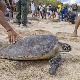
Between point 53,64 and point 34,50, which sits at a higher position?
point 34,50

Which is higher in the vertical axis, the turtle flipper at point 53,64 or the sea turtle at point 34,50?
the sea turtle at point 34,50

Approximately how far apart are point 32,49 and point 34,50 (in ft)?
0.10

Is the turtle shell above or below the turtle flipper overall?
above

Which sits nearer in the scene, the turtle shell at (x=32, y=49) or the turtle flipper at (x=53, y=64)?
the turtle flipper at (x=53, y=64)

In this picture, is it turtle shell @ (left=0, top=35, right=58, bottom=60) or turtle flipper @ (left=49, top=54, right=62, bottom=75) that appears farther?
turtle shell @ (left=0, top=35, right=58, bottom=60)

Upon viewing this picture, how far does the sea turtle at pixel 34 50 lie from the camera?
4.13 feet

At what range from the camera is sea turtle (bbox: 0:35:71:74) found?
4.13ft

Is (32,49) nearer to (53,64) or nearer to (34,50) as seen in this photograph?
(34,50)

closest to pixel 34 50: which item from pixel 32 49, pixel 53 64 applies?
pixel 32 49

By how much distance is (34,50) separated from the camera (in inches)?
50.3

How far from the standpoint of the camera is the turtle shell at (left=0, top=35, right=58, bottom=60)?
1.26m

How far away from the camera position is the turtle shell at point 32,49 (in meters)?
1.26

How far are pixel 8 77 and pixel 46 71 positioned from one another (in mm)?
446

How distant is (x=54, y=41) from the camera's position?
54.9 inches
